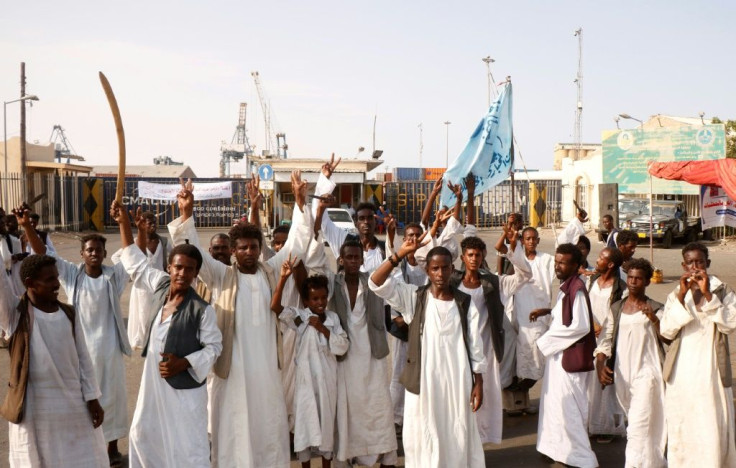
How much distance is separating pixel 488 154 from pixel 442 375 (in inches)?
178

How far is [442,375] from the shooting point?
443 centimetres

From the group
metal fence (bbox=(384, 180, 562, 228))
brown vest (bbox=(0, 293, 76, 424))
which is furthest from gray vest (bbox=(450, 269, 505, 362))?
metal fence (bbox=(384, 180, 562, 228))

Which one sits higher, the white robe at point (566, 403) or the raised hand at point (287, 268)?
the raised hand at point (287, 268)

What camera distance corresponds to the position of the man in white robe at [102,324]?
4949 millimetres

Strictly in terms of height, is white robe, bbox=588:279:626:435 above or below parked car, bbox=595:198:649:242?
below

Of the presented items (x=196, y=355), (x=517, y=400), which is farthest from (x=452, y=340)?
(x=517, y=400)

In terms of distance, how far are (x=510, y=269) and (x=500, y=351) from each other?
65.7 inches

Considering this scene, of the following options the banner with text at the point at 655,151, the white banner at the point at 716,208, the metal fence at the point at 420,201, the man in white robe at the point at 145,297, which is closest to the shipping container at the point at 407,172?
the metal fence at the point at 420,201

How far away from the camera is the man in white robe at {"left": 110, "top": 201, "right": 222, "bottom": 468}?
3.91m

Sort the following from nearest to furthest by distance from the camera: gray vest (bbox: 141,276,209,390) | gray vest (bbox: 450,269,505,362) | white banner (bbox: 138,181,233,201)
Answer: gray vest (bbox: 141,276,209,390), gray vest (bbox: 450,269,505,362), white banner (bbox: 138,181,233,201)

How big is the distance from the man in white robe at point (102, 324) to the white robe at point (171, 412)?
1.02 m

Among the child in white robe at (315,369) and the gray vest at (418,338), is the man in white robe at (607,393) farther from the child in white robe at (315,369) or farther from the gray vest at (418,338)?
the child in white robe at (315,369)

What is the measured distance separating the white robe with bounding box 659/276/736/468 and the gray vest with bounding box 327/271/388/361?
1768 mm

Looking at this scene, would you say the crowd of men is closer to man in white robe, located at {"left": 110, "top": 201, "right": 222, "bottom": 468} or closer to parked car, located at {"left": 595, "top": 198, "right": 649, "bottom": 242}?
man in white robe, located at {"left": 110, "top": 201, "right": 222, "bottom": 468}
